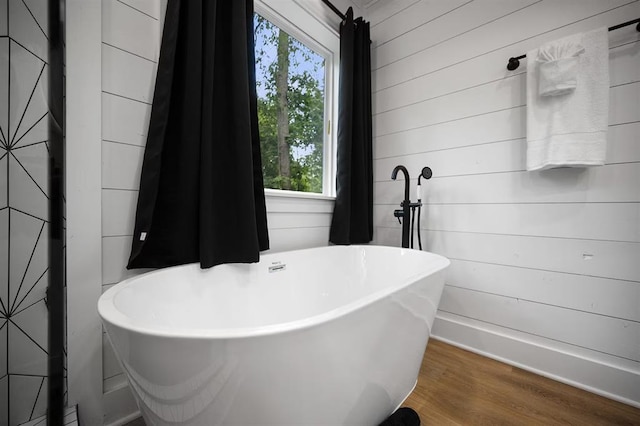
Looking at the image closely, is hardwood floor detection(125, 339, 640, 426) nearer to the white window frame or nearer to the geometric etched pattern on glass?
the geometric etched pattern on glass

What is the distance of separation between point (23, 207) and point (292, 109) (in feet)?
4.96

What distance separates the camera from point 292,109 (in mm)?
1842

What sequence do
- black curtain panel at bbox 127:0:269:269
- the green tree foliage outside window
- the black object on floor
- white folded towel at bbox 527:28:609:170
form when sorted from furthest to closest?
the green tree foliage outside window
white folded towel at bbox 527:28:609:170
black curtain panel at bbox 127:0:269:269
the black object on floor

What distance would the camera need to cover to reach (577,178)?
50.4 inches

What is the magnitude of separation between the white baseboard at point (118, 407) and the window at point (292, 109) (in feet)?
3.94

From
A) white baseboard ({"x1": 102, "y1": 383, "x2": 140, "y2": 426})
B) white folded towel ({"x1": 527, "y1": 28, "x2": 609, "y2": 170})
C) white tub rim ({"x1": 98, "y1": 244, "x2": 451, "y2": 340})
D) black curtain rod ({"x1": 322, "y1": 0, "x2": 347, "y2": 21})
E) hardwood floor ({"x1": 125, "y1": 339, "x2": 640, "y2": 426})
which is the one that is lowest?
hardwood floor ({"x1": 125, "y1": 339, "x2": 640, "y2": 426})

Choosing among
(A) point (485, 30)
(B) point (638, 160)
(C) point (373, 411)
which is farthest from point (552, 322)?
(A) point (485, 30)

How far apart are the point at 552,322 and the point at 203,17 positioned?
88.5 inches

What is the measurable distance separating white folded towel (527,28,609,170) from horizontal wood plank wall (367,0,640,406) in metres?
0.11

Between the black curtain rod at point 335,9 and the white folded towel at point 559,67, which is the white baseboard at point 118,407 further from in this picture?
the black curtain rod at point 335,9

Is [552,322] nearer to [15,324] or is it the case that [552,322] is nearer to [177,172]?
[177,172]

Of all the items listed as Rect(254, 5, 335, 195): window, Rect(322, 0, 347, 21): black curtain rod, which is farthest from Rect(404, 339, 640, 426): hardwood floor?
Rect(322, 0, 347, 21): black curtain rod

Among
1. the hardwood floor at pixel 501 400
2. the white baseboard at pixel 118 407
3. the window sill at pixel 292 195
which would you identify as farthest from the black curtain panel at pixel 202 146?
the hardwood floor at pixel 501 400

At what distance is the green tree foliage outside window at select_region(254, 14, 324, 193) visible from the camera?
Result: 1.68 m
